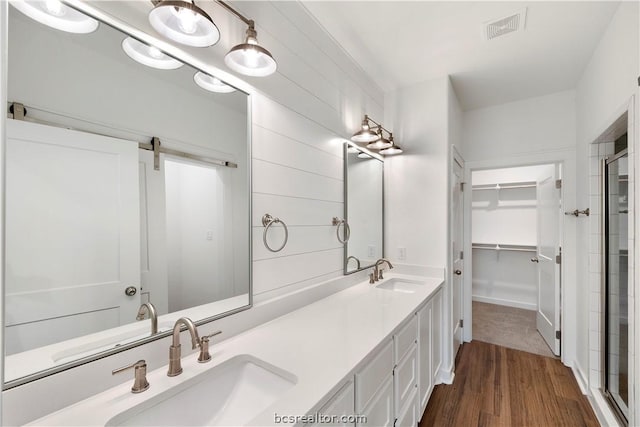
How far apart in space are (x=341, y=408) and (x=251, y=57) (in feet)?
4.64

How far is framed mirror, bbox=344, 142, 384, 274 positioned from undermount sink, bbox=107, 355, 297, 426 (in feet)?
3.89

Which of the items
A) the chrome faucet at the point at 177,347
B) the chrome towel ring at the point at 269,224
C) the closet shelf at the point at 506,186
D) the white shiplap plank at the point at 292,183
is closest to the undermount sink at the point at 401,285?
the white shiplap plank at the point at 292,183

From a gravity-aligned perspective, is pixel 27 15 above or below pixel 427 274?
above

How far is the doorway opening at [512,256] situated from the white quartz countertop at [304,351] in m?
2.36

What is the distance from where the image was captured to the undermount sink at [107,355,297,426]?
852 millimetres

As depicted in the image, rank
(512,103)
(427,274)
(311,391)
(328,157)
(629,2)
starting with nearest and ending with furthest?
(311,391) → (629,2) → (328,157) → (427,274) → (512,103)

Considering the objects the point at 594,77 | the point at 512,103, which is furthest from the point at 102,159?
the point at 512,103

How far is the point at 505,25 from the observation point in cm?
186

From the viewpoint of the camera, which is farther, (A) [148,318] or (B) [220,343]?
(B) [220,343]

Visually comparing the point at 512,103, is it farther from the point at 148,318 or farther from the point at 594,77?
the point at 148,318

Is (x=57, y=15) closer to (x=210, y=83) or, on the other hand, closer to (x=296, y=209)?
(x=210, y=83)

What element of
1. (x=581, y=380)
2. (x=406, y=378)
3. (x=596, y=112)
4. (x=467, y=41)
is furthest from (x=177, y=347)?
(x=581, y=380)

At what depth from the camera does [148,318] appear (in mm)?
1013

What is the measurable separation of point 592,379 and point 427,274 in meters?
1.42
